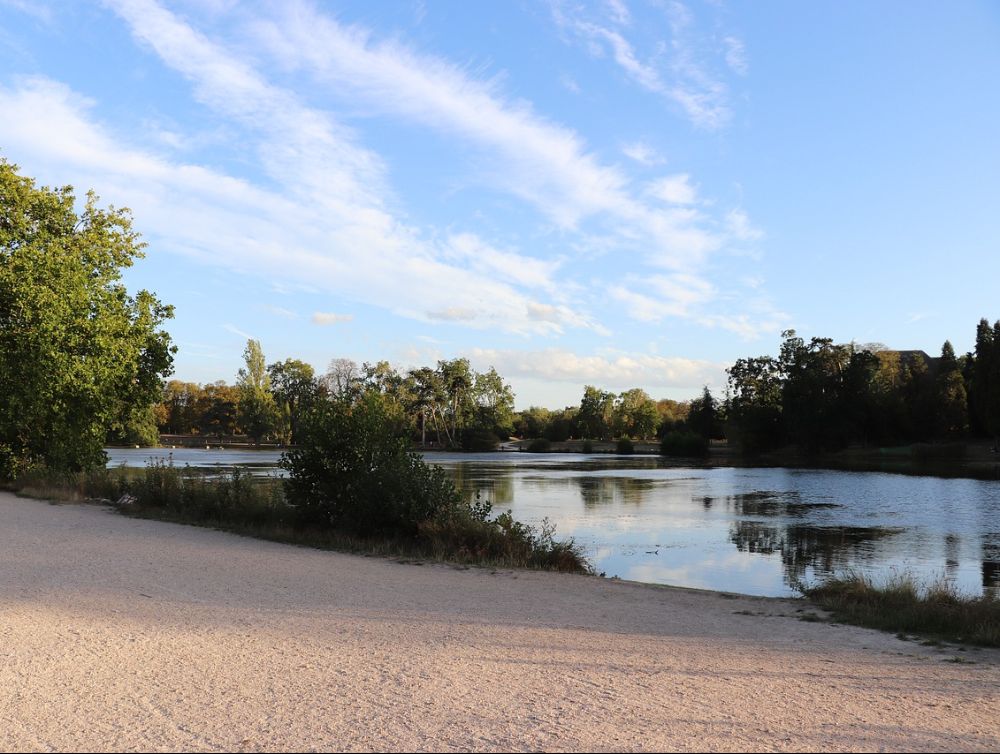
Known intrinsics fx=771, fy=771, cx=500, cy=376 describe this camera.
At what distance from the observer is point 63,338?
76.6 feet

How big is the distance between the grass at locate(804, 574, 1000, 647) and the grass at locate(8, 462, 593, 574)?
172 inches

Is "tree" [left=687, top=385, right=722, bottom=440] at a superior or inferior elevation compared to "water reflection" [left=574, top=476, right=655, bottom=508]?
superior

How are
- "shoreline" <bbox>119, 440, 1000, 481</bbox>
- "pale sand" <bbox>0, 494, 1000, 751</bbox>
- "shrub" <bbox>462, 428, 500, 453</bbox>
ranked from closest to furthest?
1. "pale sand" <bbox>0, 494, 1000, 751</bbox>
2. "shoreline" <bbox>119, 440, 1000, 481</bbox>
3. "shrub" <bbox>462, 428, 500, 453</bbox>

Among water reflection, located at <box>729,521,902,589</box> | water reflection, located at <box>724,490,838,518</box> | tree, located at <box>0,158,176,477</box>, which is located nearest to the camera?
water reflection, located at <box>729,521,902,589</box>

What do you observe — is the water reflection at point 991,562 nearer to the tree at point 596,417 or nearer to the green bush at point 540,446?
the green bush at point 540,446

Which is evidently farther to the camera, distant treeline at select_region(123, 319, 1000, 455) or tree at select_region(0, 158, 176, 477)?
distant treeline at select_region(123, 319, 1000, 455)

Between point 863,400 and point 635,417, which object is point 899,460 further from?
point 635,417

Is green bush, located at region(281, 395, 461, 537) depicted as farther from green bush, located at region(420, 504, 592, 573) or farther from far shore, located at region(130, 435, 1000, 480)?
far shore, located at region(130, 435, 1000, 480)

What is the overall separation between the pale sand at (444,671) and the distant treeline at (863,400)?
63764 mm

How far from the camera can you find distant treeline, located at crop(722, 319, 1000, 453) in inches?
2689

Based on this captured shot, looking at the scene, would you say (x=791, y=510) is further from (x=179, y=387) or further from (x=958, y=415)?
(x=179, y=387)

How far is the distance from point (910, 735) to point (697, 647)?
2467mm

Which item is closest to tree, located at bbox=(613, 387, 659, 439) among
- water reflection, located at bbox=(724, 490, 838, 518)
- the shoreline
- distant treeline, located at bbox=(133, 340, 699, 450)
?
distant treeline, located at bbox=(133, 340, 699, 450)

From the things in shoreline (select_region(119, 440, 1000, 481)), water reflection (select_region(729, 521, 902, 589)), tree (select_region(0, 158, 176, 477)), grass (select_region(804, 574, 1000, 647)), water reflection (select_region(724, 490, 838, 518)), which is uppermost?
tree (select_region(0, 158, 176, 477))
